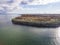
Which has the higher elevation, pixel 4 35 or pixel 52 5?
pixel 52 5

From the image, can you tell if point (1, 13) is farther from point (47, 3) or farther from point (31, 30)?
point (47, 3)

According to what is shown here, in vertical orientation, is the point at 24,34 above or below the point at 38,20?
below

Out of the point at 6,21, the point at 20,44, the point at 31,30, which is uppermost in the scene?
the point at 6,21

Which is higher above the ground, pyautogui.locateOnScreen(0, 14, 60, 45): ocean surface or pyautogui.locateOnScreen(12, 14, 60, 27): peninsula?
pyautogui.locateOnScreen(12, 14, 60, 27): peninsula

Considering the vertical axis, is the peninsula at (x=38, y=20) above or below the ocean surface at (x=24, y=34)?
above

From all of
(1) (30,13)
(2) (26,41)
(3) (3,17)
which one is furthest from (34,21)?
(3) (3,17)

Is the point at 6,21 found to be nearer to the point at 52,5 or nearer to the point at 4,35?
the point at 4,35

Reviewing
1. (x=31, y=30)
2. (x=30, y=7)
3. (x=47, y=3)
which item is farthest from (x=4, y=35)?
(x=47, y=3)
